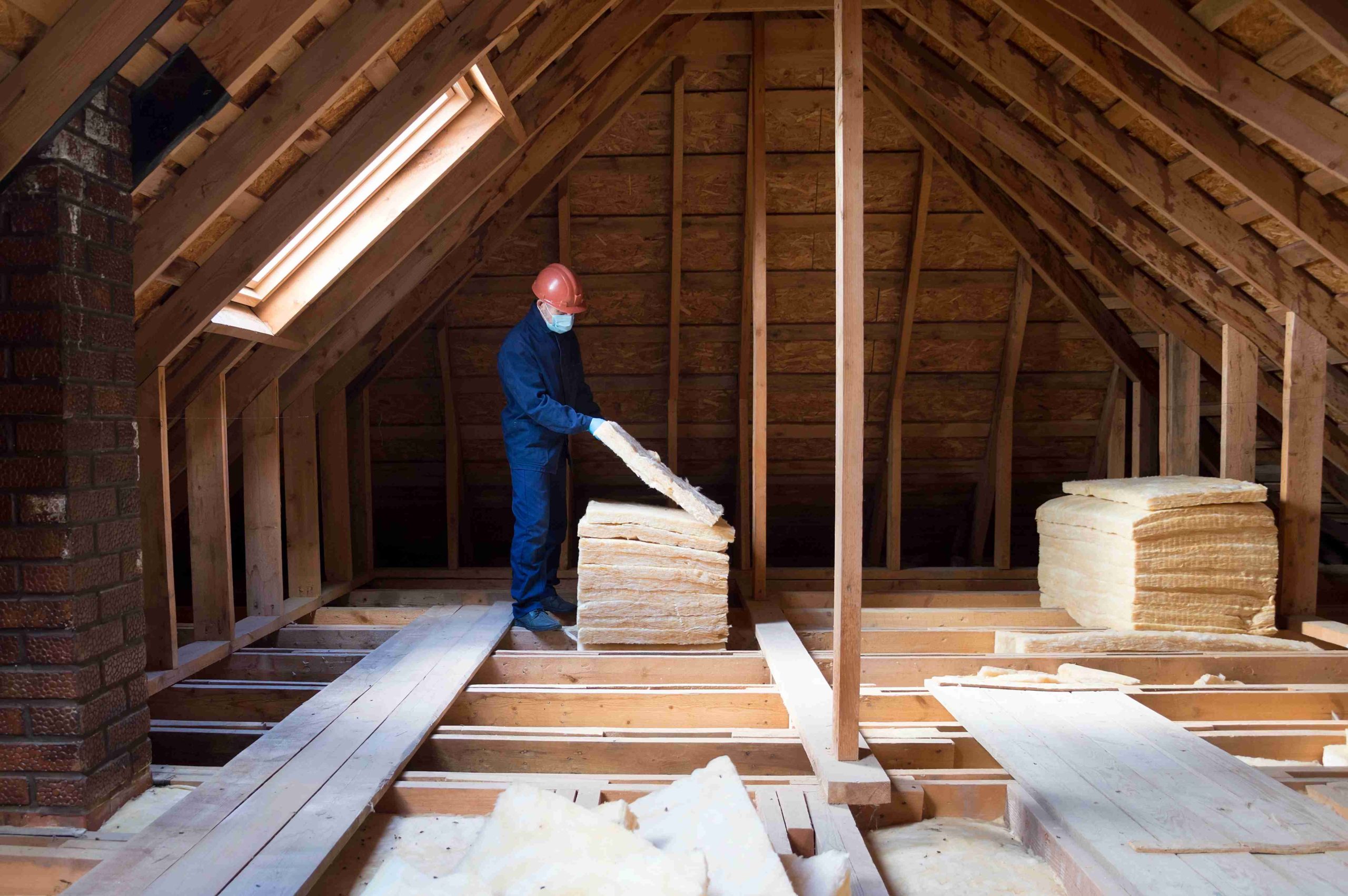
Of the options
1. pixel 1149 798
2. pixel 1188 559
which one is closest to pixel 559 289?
pixel 1188 559

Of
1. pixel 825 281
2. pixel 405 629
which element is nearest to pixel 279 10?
pixel 405 629

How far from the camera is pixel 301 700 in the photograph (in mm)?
3420

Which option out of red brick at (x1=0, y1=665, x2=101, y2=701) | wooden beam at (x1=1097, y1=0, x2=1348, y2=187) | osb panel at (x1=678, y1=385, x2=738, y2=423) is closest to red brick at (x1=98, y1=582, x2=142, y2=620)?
red brick at (x1=0, y1=665, x2=101, y2=701)

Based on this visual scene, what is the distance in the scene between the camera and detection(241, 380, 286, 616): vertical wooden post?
4410mm

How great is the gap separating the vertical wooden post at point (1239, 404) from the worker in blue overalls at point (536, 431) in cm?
293

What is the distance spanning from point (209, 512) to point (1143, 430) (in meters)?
5.09

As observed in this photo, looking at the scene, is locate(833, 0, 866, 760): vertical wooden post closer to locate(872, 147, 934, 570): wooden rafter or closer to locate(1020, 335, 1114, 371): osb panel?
locate(872, 147, 934, 570): wooden rafter

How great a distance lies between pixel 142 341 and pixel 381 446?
356 cm

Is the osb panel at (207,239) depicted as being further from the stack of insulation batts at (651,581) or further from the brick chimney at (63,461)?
the stack of insulation batts at (651,581)

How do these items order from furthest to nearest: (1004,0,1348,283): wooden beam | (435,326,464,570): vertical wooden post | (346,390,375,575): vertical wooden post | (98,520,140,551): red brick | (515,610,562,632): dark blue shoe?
(435,326,464,570): vertical wooden post
(346,390,375,575): vertical wooden post
(515,610,562,632): dark blue shoe
(1004,0,1348,283): wooden beam
(98,520,140,551): red brick

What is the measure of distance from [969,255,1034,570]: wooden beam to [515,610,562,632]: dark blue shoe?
10.8 ft

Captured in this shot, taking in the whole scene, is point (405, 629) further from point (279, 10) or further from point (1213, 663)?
point (1213, 663)

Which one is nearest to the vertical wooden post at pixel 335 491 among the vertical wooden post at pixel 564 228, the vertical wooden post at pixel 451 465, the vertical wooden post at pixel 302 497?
the vertical wooden post at pixel 302 497

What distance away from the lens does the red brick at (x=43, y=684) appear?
7.95 feet
